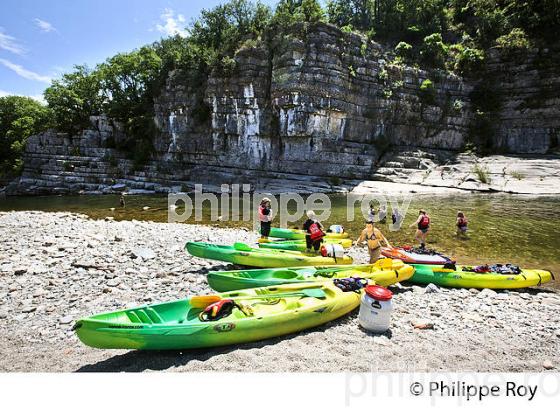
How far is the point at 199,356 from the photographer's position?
4.67 metres

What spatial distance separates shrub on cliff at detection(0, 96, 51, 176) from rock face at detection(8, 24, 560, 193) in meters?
4.65

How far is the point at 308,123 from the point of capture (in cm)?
3556

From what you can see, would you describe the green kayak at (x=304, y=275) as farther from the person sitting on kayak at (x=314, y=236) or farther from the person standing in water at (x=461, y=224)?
the person standing in water at (x=461, y=224)

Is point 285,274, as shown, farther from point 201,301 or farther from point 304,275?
point 201,301

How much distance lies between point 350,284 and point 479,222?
534 inches

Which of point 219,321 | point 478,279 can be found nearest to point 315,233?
point 478,279

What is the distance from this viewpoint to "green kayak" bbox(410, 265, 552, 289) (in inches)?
317

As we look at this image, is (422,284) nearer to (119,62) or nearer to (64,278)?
(64,278)

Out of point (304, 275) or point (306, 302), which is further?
point (304, 275)

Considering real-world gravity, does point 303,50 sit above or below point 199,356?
above

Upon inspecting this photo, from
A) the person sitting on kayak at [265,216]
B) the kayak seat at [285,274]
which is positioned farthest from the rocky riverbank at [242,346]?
the person sitting on kayak at [265,216]

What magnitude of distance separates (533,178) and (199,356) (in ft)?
120

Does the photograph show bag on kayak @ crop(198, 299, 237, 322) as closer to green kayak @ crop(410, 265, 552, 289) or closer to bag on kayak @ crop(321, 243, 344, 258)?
bag on kayak @ crop(321, 243, 344, 258)

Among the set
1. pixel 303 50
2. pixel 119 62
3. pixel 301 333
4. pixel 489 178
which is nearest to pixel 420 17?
pixel 303 50
